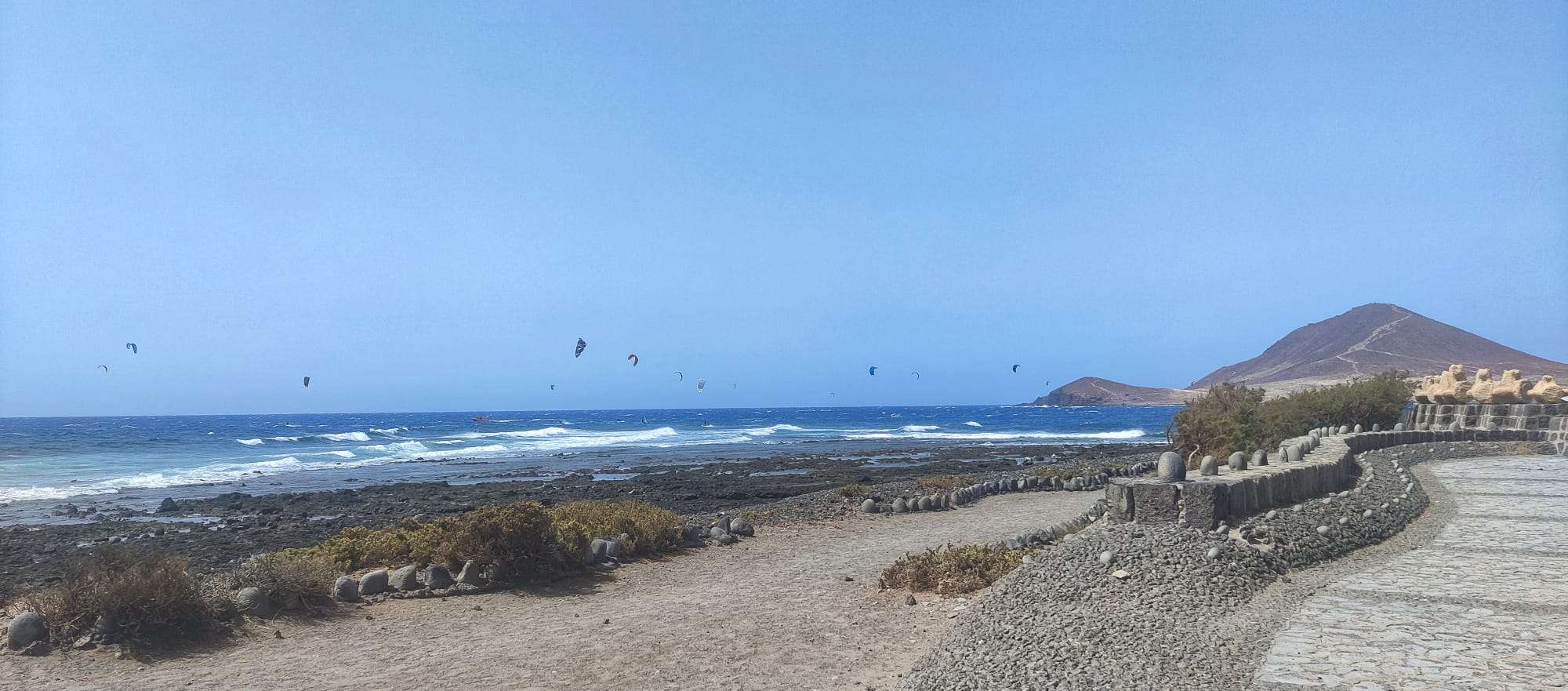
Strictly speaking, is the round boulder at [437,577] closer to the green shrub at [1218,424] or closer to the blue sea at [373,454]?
the green shrub at [1218,424]

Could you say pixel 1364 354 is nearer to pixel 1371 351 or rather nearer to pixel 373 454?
pixel 1371 351

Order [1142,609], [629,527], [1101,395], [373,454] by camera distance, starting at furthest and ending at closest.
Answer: [1101,395]
[373,454]
[629,527]
[1142,609]

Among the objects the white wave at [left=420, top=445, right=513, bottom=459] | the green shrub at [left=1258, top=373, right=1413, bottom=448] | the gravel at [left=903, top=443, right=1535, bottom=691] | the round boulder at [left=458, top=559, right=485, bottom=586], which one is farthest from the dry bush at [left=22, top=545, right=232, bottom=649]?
the white wave at [left=420, top=445, right=513, bottom=459]

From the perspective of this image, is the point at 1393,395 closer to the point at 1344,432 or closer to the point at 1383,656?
the point at 1344,432

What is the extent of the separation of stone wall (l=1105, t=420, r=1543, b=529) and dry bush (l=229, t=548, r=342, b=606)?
312 inches

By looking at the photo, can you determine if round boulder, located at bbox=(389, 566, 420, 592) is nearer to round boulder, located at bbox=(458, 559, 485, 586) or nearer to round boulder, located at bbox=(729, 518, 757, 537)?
round boulder, located at bbox=(458, 559, 485, 586)

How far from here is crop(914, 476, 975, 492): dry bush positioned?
20.8 m

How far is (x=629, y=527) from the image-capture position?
38.9ft

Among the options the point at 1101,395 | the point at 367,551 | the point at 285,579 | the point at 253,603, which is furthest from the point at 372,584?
the point at 1101,395

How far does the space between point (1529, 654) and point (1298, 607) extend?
1534 millimetres

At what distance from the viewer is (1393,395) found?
27.7 meters

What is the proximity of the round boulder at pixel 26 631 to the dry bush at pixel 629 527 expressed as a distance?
476 centimetres

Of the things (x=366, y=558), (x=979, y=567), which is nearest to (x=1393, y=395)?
(x=979, y=567)

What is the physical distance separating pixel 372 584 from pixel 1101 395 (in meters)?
182
